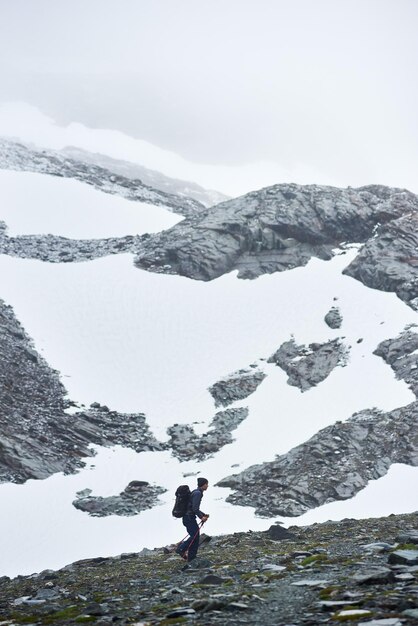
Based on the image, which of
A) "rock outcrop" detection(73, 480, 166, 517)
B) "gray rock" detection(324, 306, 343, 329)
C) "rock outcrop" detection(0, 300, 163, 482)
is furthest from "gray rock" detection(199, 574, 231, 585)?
"gray rock" detection(324, 306, 343, 329)

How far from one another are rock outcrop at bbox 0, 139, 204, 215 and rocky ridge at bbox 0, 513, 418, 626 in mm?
81033

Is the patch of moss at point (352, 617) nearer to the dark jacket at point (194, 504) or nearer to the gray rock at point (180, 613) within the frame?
the gray rock at point (180, 613)

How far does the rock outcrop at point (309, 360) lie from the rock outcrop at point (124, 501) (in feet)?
48.5

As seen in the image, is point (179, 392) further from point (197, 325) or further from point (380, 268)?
point (380, 268)

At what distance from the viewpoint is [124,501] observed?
123ft

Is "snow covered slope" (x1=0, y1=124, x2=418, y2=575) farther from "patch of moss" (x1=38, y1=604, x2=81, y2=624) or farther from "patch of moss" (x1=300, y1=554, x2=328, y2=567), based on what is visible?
"patch of moss" (x1=38, y1=604, x2=81, y2=624)

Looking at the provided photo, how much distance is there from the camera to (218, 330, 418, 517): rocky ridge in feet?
121

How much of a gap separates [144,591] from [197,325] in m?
46.3

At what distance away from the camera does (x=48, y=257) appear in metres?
70.1

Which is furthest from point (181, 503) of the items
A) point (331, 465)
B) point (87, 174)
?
point (87, 174)

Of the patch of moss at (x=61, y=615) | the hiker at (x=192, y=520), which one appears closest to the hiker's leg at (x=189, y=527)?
the hiker at (x=192, y=520)

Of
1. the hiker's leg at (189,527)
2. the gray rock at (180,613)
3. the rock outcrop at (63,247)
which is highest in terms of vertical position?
the rock outcrop at (63,247)

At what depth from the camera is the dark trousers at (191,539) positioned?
18438 millimetres

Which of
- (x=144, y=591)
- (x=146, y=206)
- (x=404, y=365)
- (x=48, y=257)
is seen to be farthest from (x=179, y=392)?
(x=146, y=206)
